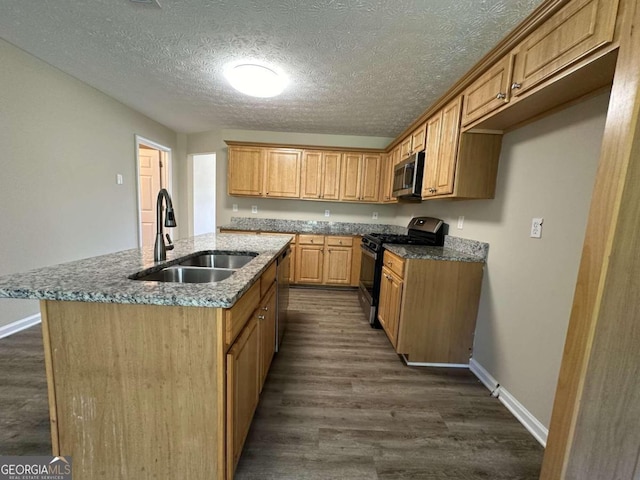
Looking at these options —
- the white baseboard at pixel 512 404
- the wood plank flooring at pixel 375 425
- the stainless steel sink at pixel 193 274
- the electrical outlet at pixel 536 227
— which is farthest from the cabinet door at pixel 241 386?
the electrical outlet at pixel 536 227

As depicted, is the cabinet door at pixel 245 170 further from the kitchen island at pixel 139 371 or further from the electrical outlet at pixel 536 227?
the electrical outlet at pixel 536 227

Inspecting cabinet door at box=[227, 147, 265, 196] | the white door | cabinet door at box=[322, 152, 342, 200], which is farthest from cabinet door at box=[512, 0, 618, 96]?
the white door

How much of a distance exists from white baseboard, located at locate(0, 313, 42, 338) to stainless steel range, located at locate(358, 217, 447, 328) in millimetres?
3205

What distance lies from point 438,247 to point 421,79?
1.59 m

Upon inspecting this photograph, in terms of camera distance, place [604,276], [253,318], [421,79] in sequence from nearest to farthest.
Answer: [604,276]
[253,318]
[421,79]

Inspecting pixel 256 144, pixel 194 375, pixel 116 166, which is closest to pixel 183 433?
pixel 194 375

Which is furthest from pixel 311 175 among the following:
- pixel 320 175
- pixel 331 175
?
pixel 331 175

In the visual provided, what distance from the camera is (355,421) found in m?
1.52

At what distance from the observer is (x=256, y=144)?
4020 mm

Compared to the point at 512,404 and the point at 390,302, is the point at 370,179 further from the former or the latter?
the point at 512,404

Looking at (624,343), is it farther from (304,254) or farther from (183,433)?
(304,254)

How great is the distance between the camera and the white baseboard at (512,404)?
1458 mm

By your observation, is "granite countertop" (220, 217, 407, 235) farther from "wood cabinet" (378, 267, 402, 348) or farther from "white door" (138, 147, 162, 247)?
"wood cabinet" (378, 267, 402, 348)

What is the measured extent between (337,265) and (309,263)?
443 millimetres
